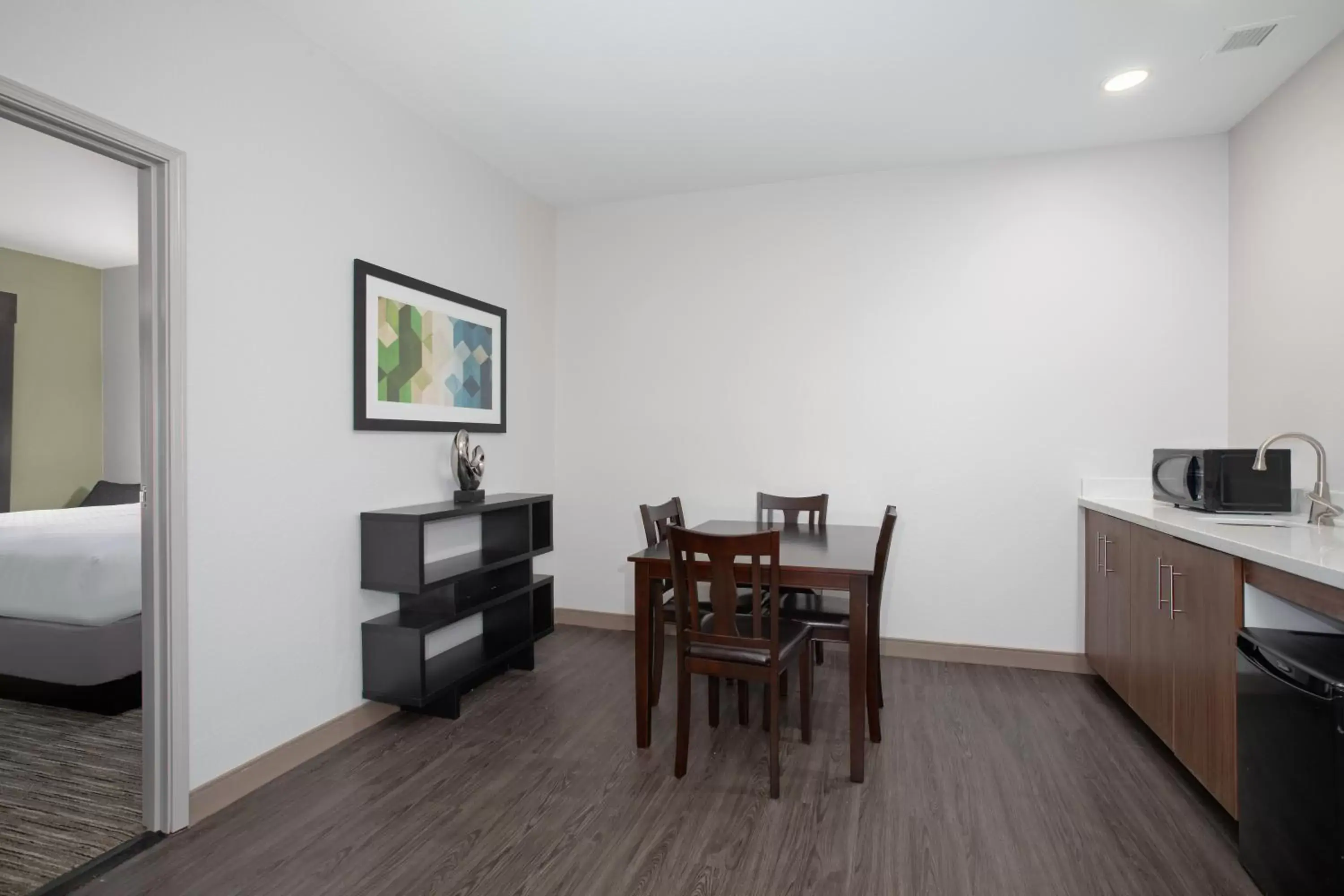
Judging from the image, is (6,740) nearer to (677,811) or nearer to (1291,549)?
(677,811)

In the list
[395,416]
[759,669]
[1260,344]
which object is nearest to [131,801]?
[395,416]

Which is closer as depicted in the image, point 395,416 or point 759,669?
point 759,669

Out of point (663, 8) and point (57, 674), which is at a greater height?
point (663, 8)

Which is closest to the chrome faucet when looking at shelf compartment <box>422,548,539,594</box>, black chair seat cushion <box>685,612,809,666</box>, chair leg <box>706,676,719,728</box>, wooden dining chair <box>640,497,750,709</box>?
black chair seat cushion <box>685,612,809,666</box>

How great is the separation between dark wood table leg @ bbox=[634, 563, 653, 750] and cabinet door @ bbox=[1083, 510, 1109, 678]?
85.1 inches

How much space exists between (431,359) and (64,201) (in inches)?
110

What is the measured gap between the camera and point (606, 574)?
4.38 m

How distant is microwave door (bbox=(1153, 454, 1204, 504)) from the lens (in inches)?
108

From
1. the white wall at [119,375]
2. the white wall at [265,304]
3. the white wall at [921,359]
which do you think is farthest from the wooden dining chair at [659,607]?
the white wall at [119,375]

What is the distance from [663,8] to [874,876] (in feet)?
9.30

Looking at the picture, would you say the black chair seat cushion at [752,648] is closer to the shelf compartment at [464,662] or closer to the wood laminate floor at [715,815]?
the wood laminate floor at [715,815]

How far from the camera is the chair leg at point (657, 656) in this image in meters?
2.95

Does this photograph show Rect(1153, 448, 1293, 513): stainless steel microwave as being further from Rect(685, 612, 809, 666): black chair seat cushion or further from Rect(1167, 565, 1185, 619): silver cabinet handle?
Rect(685, 612, 809, 666): black chair seat cushion

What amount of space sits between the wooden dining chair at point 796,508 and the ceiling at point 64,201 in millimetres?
3152
